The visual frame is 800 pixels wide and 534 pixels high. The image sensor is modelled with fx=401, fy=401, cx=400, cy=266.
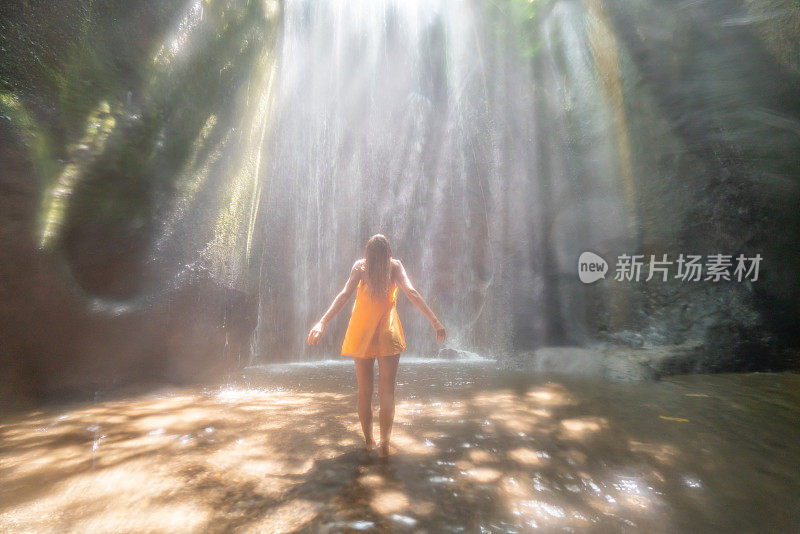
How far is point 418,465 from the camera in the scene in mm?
2791

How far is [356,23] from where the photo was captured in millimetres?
11172

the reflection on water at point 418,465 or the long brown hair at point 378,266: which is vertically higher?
the long brown hair at point 378,266

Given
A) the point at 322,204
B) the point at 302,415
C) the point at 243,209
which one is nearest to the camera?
the point at 302,415

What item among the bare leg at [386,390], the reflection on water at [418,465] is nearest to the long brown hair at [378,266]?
the bare leg at [386,390]

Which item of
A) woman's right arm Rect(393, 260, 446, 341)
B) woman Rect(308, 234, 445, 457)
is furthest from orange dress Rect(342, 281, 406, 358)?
woman's right arm Rect(393, 260, 446, 341)

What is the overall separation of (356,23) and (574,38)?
6217 millimetres

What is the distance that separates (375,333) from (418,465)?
97cm

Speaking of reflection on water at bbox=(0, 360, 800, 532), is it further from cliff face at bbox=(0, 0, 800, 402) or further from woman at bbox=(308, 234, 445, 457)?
cliff face at bbox=(0, 0, 800, 402)

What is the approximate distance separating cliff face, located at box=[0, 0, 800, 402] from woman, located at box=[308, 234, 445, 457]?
3536 mm

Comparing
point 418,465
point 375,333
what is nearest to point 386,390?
point 375,333

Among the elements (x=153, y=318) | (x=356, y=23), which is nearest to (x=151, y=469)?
(x=153, y=318)

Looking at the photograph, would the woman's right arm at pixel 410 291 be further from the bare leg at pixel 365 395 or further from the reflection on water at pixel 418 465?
the reflection on water at pixel 418 465

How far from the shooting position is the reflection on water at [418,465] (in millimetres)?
2137

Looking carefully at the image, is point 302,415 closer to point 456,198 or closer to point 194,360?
point 194,360
